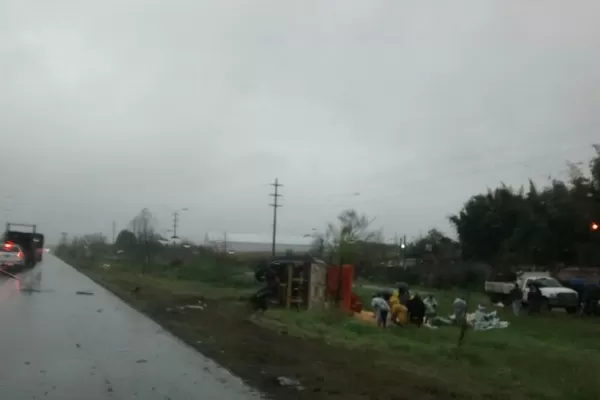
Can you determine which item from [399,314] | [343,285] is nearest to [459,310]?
[399,314]

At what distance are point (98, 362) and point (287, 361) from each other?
353cm

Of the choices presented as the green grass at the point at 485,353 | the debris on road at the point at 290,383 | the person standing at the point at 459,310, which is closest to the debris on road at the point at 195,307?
the green grass at the point at 485,353

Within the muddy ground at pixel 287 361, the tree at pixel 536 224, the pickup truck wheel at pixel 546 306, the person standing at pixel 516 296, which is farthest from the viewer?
the tree at pixel 536 224

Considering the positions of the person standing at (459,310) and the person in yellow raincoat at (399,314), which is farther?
the person standing at (459,310)

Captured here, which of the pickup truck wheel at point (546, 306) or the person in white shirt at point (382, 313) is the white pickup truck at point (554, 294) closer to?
the pickup truck wheel at point (546, 306)

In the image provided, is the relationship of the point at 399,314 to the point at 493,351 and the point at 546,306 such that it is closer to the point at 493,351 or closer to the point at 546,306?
the point at 493,351

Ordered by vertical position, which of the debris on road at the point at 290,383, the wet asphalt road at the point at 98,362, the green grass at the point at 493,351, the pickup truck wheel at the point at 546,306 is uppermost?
the pickup truck wheel at the point at 546,306

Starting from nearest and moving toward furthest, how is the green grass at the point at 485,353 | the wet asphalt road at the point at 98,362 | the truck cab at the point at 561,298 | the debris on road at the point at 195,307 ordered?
the wet asphalt road at the point at 98,362 → the green grass at the point at 485,353 → the debris on road at the point at 195,307 → the truck cab at the point at 561,298

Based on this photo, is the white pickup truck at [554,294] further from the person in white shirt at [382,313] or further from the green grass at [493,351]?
the person in white shirt at [382,313]

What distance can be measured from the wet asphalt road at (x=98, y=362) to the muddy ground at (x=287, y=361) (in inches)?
19.9

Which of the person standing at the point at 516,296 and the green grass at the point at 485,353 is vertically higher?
the person standing at the point at 516,296

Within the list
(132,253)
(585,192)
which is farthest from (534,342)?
(132,253)

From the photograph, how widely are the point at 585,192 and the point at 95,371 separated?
41.6 meters

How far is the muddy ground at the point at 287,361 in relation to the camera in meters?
11.6
